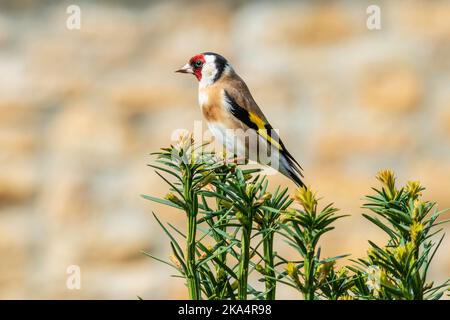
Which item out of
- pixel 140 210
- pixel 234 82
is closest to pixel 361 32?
pixel 234 82

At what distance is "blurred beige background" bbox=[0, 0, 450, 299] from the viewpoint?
5.06ft

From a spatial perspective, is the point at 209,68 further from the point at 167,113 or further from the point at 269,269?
the point at 269,269

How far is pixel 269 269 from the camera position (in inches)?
18.5

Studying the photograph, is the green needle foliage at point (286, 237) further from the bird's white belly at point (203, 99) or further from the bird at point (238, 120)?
the bird's white belly at point (203, 99)

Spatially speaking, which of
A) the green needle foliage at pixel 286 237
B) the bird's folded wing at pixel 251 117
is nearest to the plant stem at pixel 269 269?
the green needle foliage at pixel 286 237

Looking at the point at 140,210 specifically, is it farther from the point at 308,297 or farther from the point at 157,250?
the point at 308,297

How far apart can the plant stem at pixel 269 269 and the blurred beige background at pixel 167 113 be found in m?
1.04

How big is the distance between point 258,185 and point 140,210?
112 centimetres

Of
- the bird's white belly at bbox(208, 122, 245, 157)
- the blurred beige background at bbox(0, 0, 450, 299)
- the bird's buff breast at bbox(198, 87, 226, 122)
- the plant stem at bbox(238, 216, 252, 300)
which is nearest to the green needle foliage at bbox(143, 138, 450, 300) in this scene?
the plant stem at bbox(238, 216, 252, 300)

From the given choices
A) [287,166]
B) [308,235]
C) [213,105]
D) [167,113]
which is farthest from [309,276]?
[167,113]

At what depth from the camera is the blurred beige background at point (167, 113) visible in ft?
5.06

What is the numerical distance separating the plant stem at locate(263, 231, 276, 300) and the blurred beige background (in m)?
1.04

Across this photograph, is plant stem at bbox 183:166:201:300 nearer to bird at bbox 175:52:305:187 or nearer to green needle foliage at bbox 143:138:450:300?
green needle foliage at bbox 143:138:450:300

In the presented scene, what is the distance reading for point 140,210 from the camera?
5.16 feet
